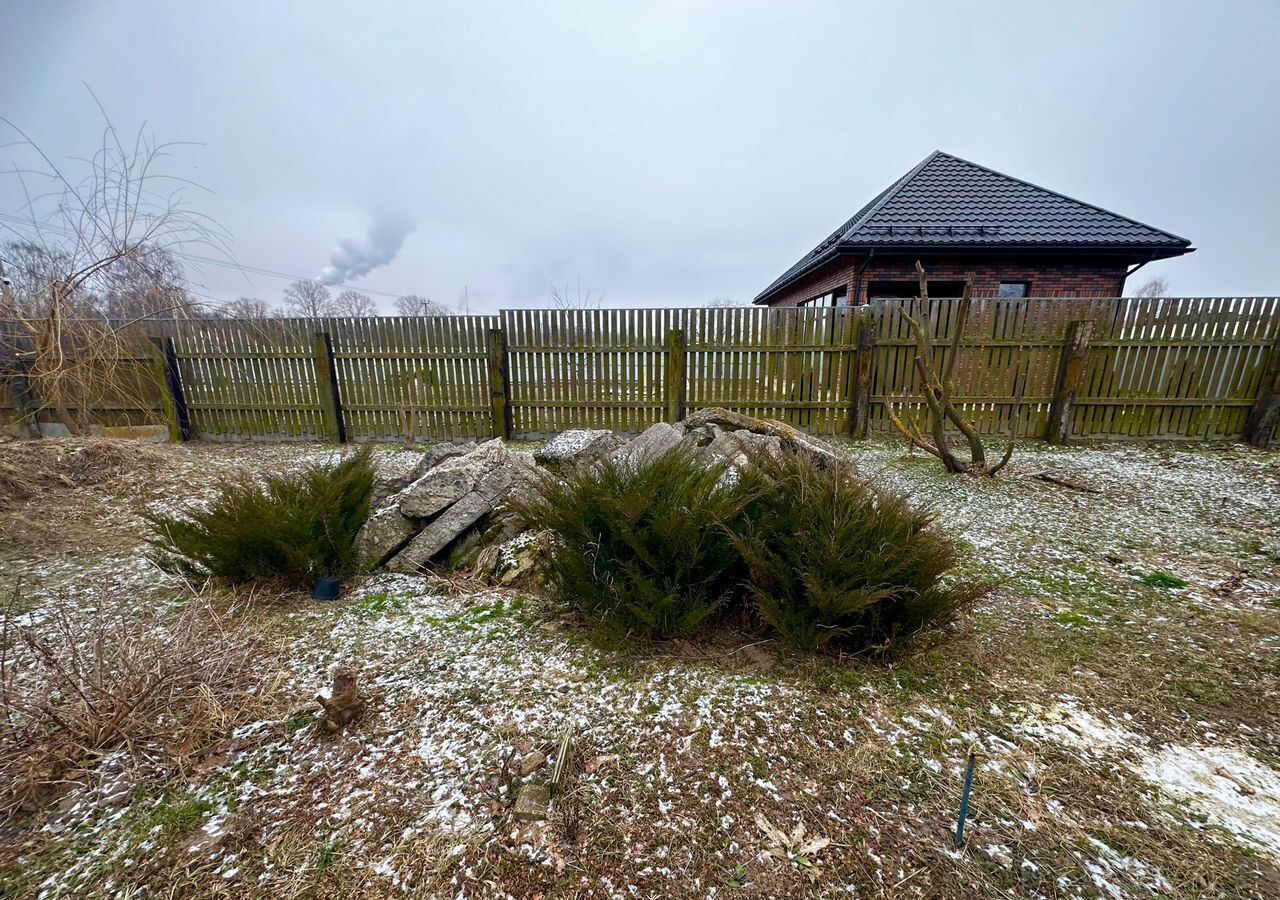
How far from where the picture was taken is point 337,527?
279 centimetres

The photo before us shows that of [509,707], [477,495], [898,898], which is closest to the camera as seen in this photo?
[898,898]

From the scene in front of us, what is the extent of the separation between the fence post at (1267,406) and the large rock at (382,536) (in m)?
9.60

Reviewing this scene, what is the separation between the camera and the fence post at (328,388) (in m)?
6.77

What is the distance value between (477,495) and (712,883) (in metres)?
2.38

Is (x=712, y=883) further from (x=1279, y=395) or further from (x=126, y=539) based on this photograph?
(x=1279, y=395)

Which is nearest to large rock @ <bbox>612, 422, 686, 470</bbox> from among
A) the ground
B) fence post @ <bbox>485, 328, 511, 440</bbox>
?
the ground

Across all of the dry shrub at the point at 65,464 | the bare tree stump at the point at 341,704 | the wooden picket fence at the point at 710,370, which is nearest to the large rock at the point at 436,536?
the bare tree stump at the point at 341,704

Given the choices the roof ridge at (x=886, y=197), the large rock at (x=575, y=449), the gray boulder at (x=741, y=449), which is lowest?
the large rock at (x=575, y=449)

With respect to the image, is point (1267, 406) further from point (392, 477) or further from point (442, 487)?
point (392, 477)

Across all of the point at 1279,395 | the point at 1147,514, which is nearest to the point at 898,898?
the point at 1147,514

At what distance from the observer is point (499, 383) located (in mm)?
6805

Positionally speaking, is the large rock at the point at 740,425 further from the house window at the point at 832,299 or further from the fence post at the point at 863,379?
the house window at the point at 832,299

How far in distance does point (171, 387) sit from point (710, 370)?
25.9 ft

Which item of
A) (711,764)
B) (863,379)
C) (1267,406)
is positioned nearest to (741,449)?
(711,764)
